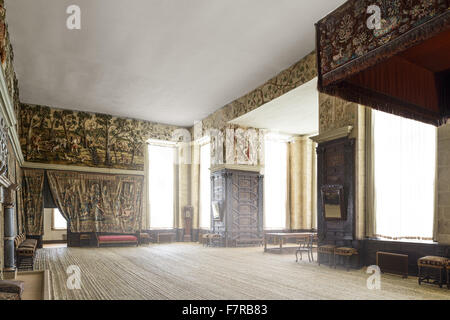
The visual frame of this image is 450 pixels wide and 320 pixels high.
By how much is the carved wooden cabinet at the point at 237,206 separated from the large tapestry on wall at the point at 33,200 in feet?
21.2

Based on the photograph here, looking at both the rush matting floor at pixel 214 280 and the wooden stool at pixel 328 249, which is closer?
the rush matting floor at pixel 214 280

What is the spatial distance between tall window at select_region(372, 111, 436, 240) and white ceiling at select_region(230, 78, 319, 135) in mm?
2394

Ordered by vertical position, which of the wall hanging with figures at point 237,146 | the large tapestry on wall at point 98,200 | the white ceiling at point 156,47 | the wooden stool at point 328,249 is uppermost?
the white ceiling at point 156,47

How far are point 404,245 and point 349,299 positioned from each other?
2975mm

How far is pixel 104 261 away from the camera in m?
9.81

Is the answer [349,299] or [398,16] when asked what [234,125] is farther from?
[398,16]

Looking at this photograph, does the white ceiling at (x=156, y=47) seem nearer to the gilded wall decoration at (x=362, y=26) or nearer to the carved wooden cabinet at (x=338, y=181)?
the carved wooden cabinet at (x=338, y=181)

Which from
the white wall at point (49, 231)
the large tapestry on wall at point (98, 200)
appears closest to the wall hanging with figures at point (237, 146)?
the large tapestry on wall at point (98, 200)

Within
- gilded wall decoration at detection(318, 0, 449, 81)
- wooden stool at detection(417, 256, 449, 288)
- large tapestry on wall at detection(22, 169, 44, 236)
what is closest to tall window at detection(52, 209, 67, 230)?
large tapestry on wall at detection(22, 169, 44, 236)

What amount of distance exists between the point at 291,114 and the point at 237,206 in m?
4.15

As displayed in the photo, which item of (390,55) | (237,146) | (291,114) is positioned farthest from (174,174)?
(390,55)

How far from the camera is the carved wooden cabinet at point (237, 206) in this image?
46.5 ft

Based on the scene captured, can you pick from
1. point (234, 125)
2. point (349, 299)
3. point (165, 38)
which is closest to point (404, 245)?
point (349, 299)

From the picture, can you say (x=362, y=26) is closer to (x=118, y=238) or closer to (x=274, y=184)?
(x=118, y=238)
